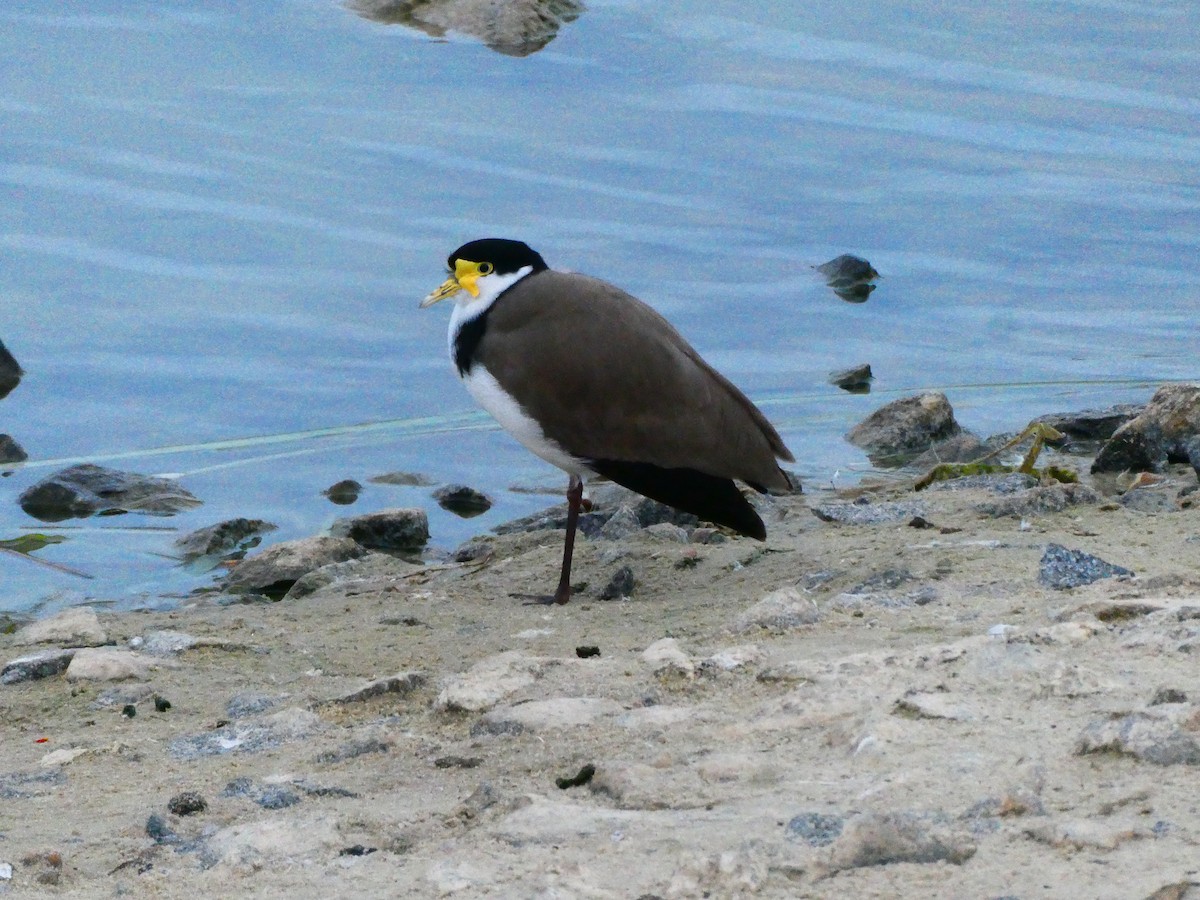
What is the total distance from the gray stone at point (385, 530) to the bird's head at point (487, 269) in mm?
1724

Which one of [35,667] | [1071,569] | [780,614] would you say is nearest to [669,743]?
[780,614]

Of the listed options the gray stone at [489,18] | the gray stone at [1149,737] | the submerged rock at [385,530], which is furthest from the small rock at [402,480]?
the gray stone at [489,18]

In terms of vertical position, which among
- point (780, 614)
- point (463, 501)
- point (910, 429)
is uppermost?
point (780, 614)

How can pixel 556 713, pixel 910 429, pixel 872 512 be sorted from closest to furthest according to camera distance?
pixel 556 713, pixel 872 512, pixel 910 429

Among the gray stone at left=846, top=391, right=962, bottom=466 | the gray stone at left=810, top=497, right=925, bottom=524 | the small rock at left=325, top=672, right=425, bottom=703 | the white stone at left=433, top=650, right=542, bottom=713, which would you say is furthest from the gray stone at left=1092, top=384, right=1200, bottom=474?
the small rock at left=325, top=672, right=425, bottom=703

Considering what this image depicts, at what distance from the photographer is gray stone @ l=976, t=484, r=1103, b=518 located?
723 cm

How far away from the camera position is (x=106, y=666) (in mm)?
5898

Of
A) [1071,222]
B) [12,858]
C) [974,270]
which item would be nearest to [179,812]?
[12,858]

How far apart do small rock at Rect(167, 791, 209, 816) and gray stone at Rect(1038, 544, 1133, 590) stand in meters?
2.68

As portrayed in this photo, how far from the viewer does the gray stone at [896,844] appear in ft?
11.3

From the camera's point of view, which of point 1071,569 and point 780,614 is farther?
point 1071,569

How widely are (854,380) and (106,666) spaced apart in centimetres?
596

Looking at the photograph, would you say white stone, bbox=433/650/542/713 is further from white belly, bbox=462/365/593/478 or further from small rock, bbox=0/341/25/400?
small rock, bbox=0/341/25/400

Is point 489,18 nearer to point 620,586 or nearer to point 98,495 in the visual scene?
point 98,495
